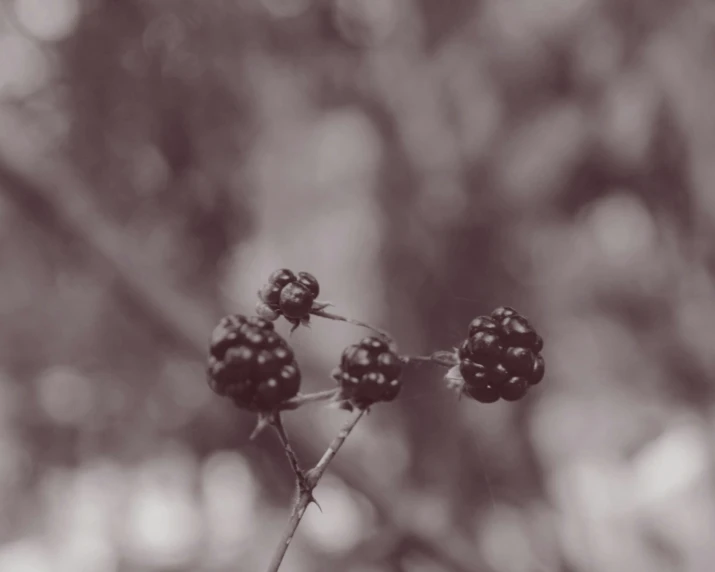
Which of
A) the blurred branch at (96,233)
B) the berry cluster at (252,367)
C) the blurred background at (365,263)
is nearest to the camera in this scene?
the berry cluster at (252,367)

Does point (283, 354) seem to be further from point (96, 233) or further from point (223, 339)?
point (96, 233)

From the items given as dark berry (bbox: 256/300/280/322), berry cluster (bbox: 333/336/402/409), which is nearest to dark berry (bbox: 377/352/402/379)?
berry cluster (bbox: 333/336/402/409)

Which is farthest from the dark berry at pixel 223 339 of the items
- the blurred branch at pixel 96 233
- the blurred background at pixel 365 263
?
the blurred branch at pixel 96 233

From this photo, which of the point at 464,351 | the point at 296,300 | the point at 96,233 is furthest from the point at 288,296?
the point at 96,233

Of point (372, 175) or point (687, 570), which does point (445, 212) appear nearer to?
point (372, 175)

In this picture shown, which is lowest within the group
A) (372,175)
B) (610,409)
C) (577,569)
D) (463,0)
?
(577,569)

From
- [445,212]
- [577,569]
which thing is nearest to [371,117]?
[445,212]

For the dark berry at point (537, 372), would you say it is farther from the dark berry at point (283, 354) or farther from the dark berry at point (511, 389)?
the dark berry at point (283, 354)
